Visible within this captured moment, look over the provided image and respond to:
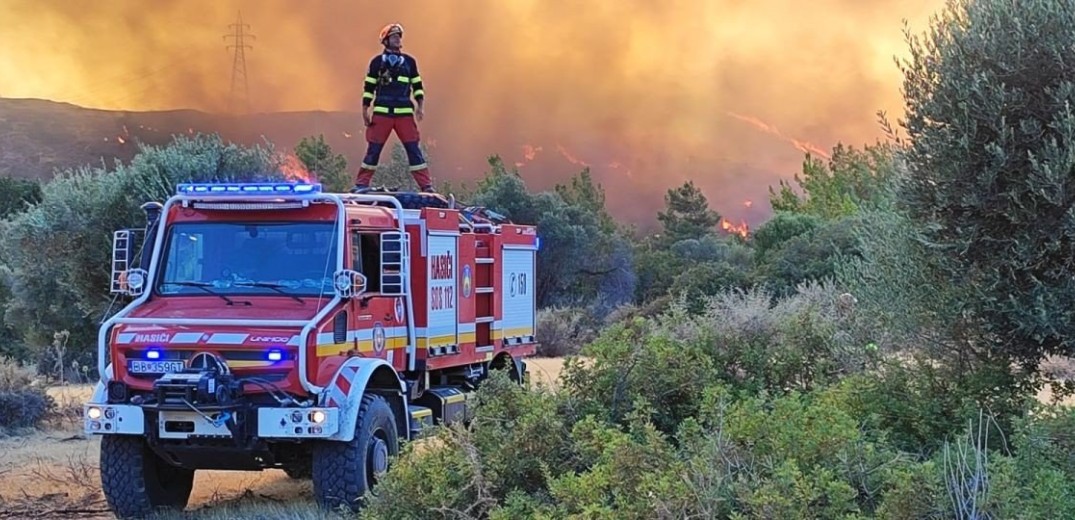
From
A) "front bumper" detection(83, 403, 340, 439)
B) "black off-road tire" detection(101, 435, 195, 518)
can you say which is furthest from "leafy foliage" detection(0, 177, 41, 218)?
"front bumper" detection(83, 403, 340, 439)

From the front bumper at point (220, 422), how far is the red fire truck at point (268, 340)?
11 mm

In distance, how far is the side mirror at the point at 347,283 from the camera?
9047 millimetres

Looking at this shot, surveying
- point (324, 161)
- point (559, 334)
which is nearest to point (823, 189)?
point (324, 161)

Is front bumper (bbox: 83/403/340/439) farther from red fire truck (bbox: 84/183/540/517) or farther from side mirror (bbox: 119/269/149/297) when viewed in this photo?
side mirror (bbox: 119/269/149/297)

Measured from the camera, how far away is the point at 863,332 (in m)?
9.55

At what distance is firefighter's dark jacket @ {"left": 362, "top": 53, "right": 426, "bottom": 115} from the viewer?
42.3 ft

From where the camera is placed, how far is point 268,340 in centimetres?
859

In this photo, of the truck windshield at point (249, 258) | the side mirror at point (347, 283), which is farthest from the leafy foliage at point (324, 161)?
the side mirror at point (347, 283)

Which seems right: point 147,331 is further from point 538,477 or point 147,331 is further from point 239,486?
point 538,477

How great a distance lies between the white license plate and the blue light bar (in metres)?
1.62

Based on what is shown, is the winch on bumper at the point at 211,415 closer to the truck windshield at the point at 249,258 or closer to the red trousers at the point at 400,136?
the truck windshield at the point at 249,258

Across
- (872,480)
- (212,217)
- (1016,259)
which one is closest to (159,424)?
(212,217)

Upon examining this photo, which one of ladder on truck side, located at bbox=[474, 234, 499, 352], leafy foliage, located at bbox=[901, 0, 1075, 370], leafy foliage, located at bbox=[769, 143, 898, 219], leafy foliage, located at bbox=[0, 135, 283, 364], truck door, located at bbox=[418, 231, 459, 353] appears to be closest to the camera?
leafy foliage, located at bbox=[901, 0, 1075, 370]

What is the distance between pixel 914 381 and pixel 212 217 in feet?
19.4
